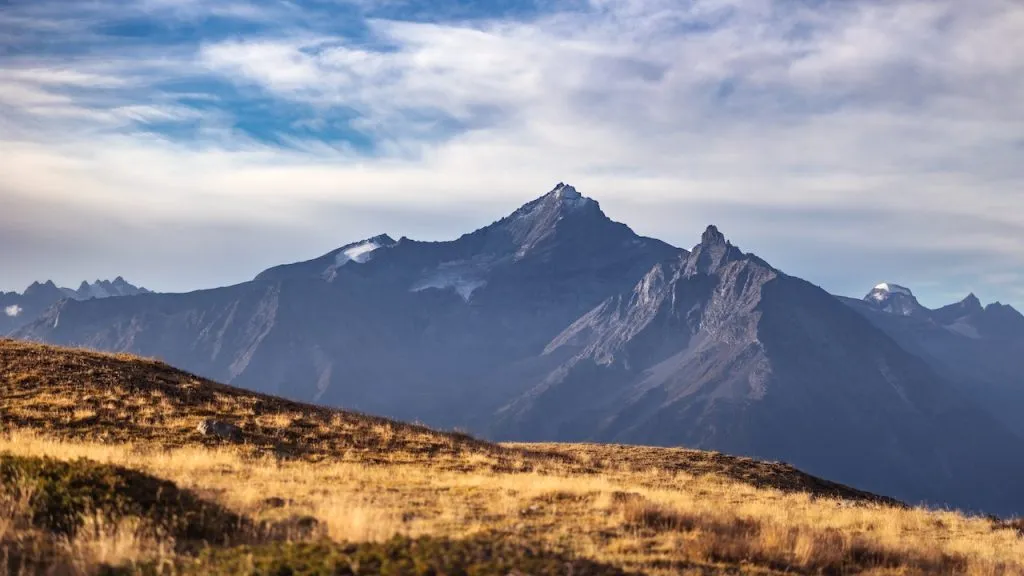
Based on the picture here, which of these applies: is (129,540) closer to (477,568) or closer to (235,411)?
(477,568)

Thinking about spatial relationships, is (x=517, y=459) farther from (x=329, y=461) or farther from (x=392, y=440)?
(x=329, y=461)

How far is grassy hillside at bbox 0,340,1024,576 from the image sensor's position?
11.8 metres

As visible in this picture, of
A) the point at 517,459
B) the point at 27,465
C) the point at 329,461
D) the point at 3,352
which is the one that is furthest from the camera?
the point at 3,352

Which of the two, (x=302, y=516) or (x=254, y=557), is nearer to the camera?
(x=254, y=557)

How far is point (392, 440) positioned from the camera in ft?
114

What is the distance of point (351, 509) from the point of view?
15672 millimetres

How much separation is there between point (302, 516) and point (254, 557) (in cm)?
453

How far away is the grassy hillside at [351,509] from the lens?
11844 millimetres

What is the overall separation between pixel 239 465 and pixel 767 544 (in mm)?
14894

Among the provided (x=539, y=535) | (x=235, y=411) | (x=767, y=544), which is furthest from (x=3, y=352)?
(x=767, y=544)

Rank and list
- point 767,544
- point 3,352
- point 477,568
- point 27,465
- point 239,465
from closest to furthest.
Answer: point 477,568
point 27,465
point 767,544
point 239,465
point 3,352

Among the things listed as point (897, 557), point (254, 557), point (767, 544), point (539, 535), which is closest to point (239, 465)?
point (539, 535)

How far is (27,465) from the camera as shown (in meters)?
15.4

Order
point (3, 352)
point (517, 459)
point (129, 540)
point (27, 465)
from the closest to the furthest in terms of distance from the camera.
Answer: point (129, 540) < point (27, 465) < point (517, 459) < point (3, 352)
